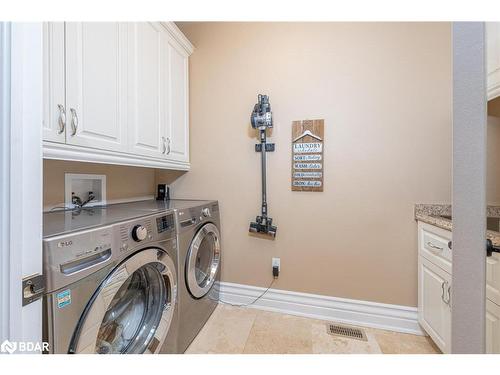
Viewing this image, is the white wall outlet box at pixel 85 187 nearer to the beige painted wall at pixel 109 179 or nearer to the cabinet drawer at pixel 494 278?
the beige painted wall at pixel 109 179

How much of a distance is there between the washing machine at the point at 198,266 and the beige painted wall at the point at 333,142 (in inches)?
7.3

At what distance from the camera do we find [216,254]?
1.81 meters

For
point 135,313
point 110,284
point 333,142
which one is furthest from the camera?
point 333,142

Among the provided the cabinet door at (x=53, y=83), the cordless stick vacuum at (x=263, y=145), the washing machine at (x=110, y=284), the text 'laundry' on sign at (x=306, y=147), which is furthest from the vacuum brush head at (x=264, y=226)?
the cabinet door at (x=53, y=83)

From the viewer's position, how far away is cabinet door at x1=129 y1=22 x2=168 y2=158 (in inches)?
53.1

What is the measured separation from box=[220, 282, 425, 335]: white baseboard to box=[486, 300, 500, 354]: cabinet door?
2.44 feet

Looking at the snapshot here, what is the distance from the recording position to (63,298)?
0.65 metres

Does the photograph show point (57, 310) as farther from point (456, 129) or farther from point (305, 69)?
point (305, 69)

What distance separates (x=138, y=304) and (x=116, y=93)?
116cm

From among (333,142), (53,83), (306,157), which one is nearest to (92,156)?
(53,83)

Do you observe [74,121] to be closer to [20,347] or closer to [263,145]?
[20,347]

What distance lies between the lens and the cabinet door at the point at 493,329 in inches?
33.4
